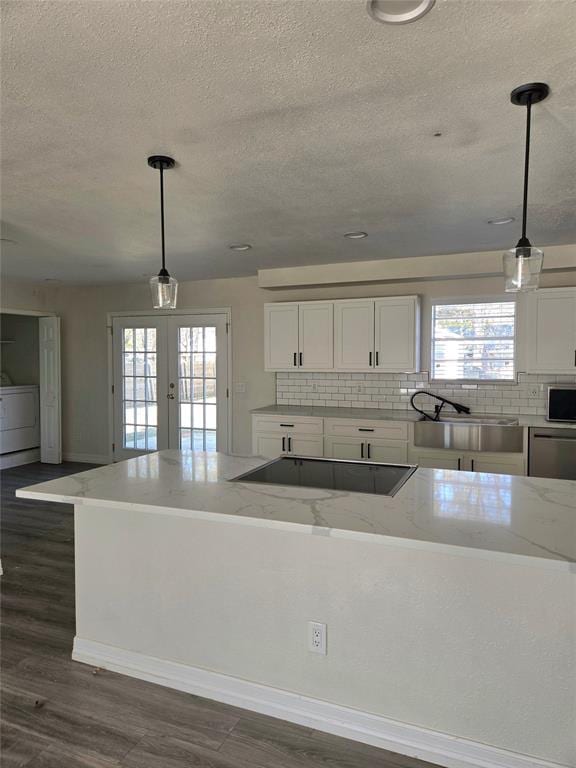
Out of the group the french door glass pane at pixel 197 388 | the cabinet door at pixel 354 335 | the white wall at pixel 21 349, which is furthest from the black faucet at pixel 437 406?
the white wall at pixel 21 349

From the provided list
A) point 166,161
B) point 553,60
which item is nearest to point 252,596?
point 166,161

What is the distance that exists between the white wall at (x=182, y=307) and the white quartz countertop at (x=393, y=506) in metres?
2.98

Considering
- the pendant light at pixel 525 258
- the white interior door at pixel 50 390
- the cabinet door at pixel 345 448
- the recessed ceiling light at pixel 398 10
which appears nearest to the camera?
the recessed ceiling light at pixel 398 10

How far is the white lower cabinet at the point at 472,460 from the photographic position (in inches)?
164

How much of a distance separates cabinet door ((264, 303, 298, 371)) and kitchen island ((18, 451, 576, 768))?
287 centimetres

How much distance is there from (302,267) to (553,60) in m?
3.53

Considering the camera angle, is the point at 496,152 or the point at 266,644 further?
the point at 496,152

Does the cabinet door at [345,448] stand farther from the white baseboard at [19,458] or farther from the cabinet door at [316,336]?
the white baseboard at [19,458]

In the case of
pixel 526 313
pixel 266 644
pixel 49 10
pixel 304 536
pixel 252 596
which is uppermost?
pixel 49 10

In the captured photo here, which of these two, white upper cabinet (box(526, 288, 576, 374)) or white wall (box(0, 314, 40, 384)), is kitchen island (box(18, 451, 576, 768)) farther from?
white wall (box(0, 314, 40, 384))

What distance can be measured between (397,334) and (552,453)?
66.2 inches

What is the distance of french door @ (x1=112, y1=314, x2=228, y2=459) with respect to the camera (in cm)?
604

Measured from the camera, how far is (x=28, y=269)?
529cm

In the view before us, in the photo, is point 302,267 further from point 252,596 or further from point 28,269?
point 252,596
